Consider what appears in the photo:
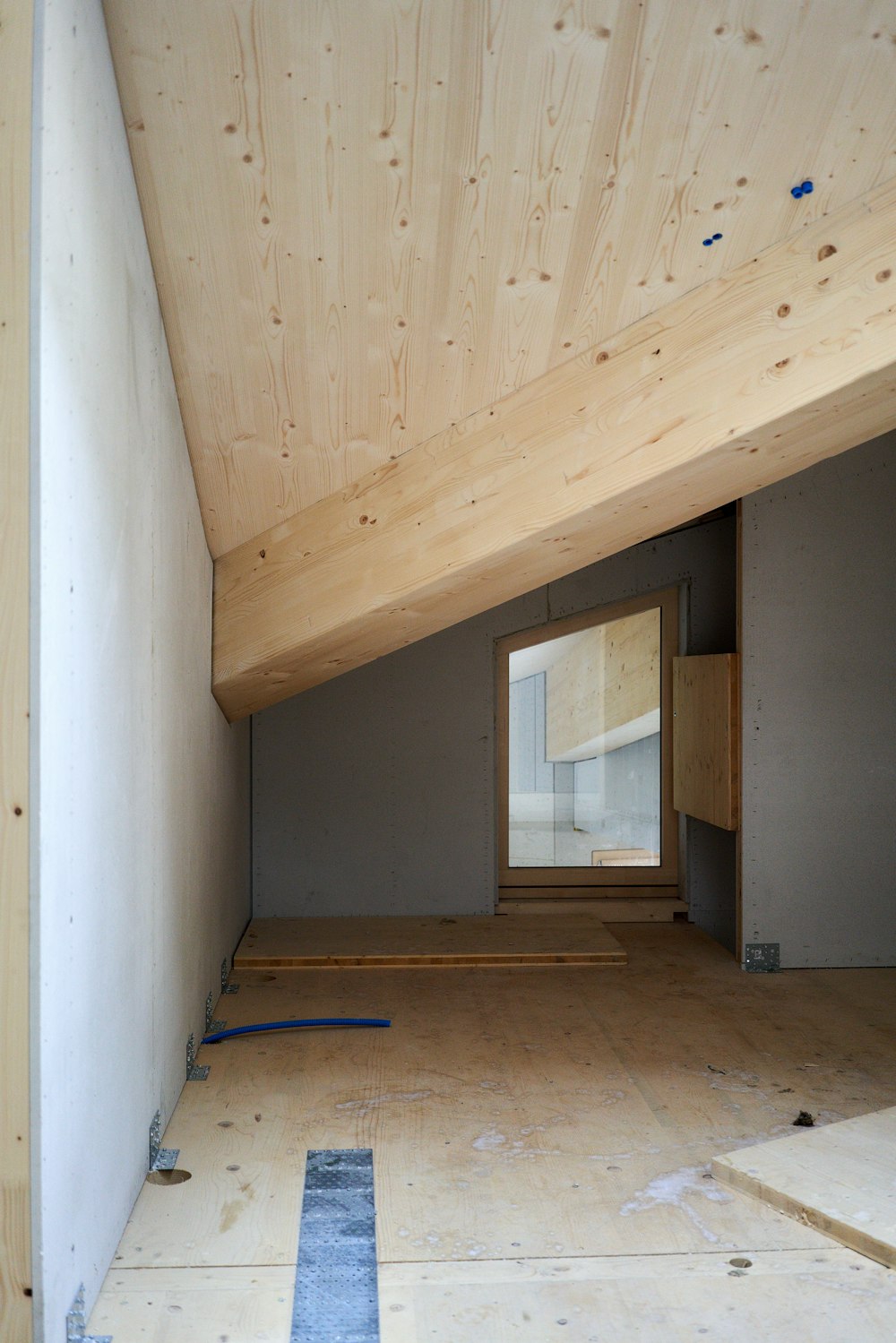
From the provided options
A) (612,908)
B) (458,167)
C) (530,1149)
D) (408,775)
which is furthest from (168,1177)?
(612,908)

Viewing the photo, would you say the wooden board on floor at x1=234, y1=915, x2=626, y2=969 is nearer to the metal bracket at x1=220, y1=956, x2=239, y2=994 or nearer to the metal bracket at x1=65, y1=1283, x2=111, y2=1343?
the metal bracket at x1=220, y1=956, x2=239, y2=994

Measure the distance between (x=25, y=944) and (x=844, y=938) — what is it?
431 centimetres

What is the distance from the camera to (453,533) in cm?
314

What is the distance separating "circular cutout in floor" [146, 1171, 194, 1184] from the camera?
288cm

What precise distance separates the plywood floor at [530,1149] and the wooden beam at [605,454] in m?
1.50

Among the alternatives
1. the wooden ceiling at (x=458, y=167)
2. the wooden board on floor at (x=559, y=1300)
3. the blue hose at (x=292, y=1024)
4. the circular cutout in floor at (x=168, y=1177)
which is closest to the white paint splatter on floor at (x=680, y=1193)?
the wooden board on floor at (x=559, y=1300)

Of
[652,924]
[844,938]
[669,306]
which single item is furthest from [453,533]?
[652,924]

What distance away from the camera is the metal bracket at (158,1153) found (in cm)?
295

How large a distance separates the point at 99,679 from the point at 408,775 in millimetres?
3965

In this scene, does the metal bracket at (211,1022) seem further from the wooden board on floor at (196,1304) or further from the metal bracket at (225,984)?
the wooden board on floor at (196,1304)

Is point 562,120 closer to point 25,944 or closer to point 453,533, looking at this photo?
point 453,533

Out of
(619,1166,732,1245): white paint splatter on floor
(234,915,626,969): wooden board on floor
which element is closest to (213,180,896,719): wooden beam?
(619,1166,732,1245): white paint splatter on floor

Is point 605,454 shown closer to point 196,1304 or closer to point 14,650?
point 14,650

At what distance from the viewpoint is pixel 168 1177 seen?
2914 mm
